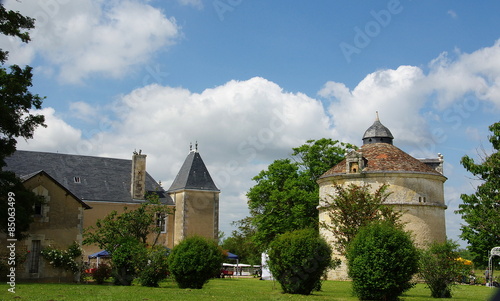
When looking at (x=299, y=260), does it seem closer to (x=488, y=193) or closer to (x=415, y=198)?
(x=488, y=193)

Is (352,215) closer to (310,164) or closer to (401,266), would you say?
(401,266)

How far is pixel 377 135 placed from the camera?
42.0 meters

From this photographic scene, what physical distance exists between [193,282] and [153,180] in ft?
98.1

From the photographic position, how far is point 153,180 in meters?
52.7

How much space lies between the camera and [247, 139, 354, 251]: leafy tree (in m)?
46.0

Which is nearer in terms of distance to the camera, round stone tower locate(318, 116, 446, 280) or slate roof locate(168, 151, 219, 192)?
round stone tower locate(318, 116, 446, 280)

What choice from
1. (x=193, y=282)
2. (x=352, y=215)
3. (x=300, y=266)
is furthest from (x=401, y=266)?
(x=352, y=215)

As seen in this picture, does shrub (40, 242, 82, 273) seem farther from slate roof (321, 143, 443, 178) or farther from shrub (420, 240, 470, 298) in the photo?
slate roof (321, 143, 443, 178)

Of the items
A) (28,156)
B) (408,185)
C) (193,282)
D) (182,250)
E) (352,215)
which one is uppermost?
(28,156)

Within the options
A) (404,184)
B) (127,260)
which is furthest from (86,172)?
(404,184)

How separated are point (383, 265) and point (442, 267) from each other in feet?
17.0

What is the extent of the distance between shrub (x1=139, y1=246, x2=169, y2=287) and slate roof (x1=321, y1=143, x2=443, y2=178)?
58.2 ft

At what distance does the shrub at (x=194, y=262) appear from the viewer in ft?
76.7

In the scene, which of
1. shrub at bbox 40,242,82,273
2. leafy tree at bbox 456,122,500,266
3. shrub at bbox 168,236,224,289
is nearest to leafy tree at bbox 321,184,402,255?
leafy tree at bbox 456,122,500,266
